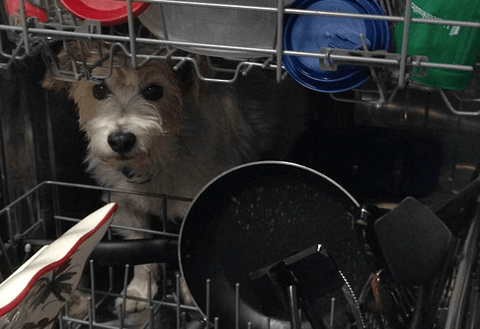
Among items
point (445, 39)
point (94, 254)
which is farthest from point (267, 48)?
point (94, 254)

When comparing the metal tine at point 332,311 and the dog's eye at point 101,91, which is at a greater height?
the dog's eye at point 101,91

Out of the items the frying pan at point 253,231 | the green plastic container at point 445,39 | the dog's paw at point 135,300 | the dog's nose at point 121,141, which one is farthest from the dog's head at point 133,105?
the green plastic container at point 445,39

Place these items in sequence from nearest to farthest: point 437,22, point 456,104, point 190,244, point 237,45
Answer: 1. point 437,22
2. point 237,45
3. point 456,104
4. point 190,244

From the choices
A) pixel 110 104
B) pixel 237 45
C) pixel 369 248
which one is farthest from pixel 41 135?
pixel 369 248

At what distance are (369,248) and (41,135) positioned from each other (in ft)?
1.84

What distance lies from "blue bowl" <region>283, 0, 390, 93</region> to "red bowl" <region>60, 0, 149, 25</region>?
18 cm

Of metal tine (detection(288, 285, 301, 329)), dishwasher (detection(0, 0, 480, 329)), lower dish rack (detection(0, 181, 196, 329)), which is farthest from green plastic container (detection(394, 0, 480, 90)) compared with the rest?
lower dish rack (detection(0, 181, 196, 329))

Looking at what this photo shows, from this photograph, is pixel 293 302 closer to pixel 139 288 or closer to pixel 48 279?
pixel 48 279

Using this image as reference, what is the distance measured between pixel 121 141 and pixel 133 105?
6cm

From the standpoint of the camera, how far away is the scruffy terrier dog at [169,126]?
2.83 feet

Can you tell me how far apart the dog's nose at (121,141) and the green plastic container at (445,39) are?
1.19 ft

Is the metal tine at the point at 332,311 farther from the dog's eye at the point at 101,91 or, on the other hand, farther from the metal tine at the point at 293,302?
the dog's eye at the point at 101,91

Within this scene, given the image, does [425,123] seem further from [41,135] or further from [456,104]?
[41,135]

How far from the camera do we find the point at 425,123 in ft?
2.82
